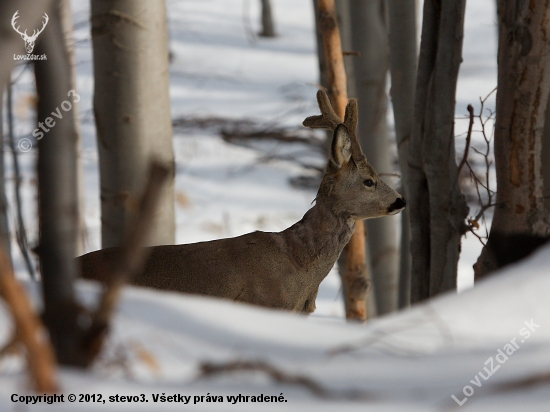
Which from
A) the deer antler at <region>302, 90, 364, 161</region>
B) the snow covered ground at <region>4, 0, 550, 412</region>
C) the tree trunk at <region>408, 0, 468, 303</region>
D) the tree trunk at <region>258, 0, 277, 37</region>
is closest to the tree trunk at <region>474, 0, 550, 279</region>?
the tree trunk at <region>408, 0, 468, 303</region>

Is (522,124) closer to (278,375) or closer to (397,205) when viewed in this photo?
(397,205)

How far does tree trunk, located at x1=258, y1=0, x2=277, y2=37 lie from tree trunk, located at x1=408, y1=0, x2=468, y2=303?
1480 cm

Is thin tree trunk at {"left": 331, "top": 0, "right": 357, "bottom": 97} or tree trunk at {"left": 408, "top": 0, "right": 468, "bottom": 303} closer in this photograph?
tree trunk at {"left": 408, "top": 0, "right": 468, "bottom": 303}

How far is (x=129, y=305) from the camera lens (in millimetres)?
1667

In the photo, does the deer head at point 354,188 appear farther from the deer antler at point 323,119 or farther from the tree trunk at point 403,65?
the tree trunk at point 403,65

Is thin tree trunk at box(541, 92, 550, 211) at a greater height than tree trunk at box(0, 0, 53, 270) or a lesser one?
lesser

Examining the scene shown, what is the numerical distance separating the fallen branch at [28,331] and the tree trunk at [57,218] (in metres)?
0.10

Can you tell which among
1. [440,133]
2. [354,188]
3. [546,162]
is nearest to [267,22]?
[354,188]

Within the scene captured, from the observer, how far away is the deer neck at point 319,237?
393 centimetres

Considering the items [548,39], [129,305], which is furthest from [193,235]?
[129,305]

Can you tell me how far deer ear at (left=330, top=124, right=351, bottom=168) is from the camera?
3891 millimetres

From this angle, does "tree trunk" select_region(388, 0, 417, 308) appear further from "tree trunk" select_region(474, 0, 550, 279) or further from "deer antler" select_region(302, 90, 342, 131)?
"tree trunk" select_region(474, 0, 550, 279)

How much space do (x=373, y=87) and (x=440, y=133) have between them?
1916 mm

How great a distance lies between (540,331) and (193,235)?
8196 millimetres
